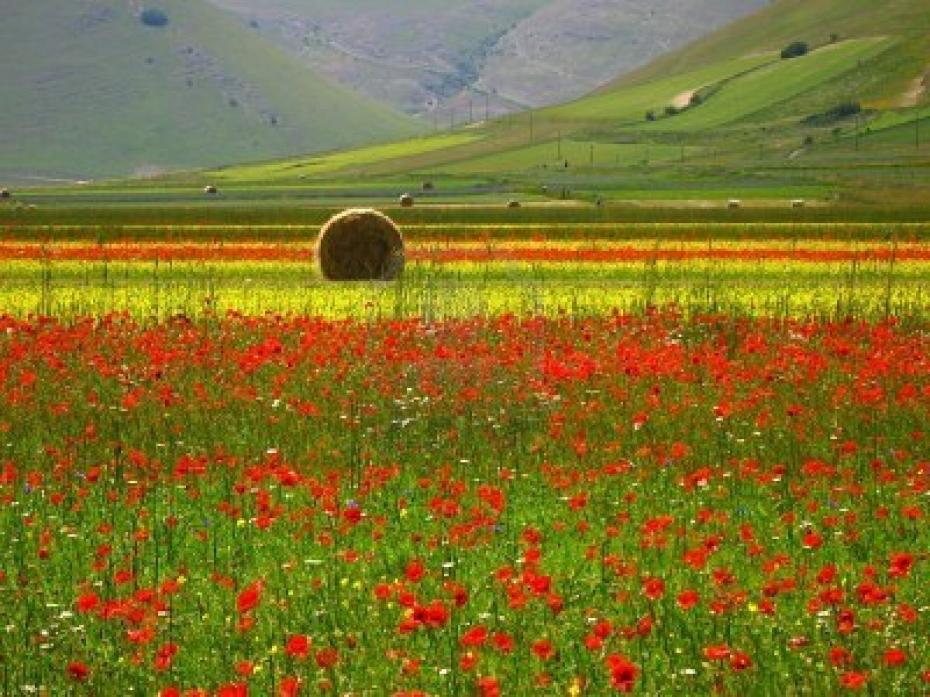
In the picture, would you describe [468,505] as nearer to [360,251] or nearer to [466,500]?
[466,500]

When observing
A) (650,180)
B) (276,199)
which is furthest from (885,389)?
(650,180)

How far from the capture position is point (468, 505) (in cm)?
1205

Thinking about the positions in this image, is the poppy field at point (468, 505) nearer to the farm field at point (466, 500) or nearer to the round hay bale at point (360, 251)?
the farm field at point (466, 500)

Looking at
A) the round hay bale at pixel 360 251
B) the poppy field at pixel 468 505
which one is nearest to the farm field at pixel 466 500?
the poppy field at pixel 468 505

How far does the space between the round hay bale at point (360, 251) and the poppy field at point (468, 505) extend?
12.5 m

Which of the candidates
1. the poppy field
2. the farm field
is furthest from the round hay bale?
the poppy field

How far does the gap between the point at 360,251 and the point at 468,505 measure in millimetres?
25869

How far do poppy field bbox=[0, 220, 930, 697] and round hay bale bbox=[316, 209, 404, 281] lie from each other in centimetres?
1250

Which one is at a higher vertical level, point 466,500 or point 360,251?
point 360,251

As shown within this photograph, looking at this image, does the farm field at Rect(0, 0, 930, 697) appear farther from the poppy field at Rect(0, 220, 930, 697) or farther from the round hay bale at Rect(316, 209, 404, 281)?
the round hay bale at Rect(316, 209, 404, 281)

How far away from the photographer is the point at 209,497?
495 inches

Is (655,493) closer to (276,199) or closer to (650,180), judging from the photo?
(276,199)

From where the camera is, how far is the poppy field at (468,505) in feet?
26.9

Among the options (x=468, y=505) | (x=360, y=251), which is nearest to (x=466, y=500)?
(x=468, y=505)
